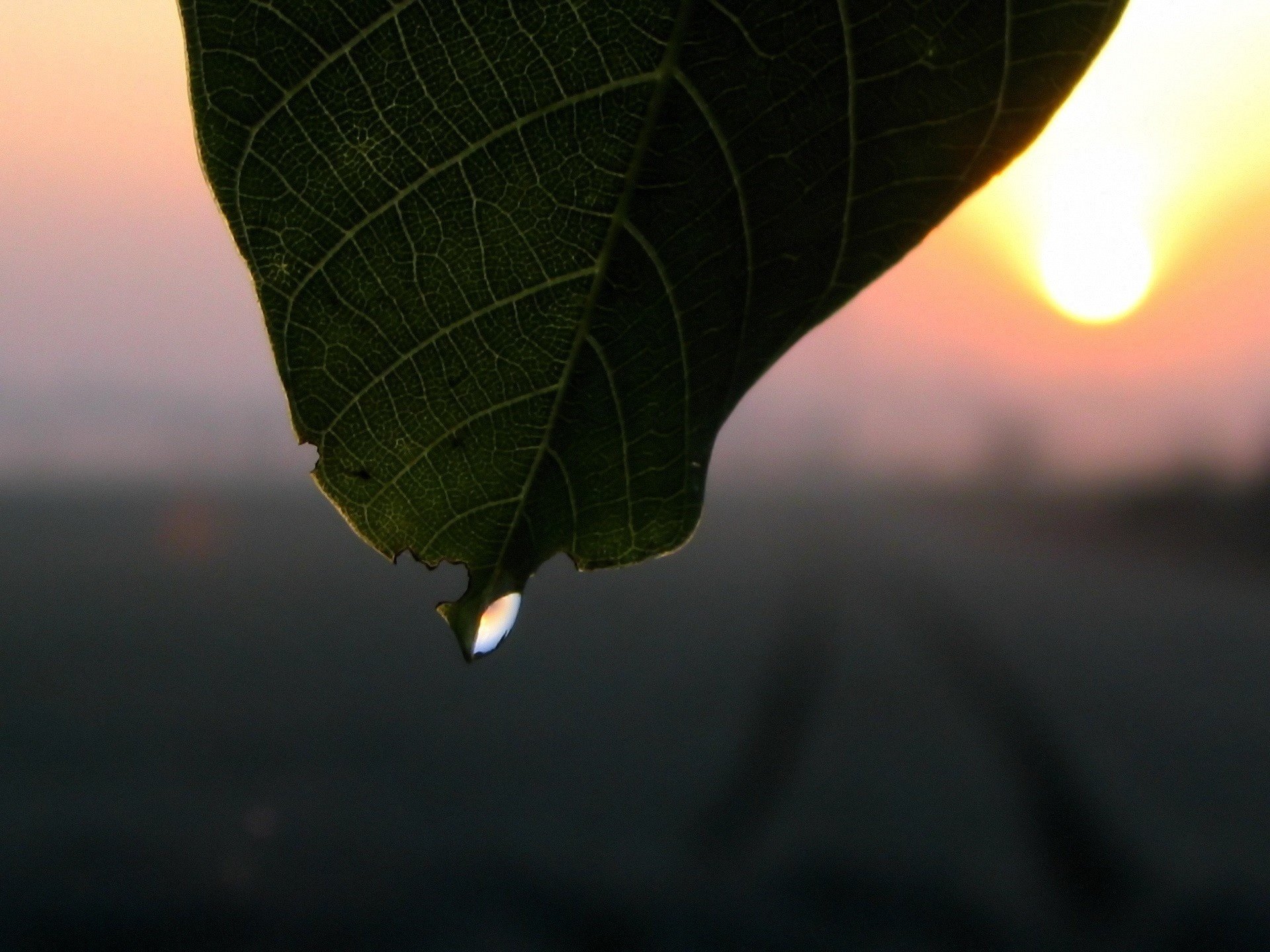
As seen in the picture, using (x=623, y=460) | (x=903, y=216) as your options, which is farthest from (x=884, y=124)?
(x=623, y=460)

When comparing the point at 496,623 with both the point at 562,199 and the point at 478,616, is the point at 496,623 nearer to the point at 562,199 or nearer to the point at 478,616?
the point at 478,616

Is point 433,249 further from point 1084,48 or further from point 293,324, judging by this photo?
point 1084,48

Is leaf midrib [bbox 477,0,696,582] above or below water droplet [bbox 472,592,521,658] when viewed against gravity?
above

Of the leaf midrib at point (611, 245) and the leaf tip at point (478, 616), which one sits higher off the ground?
the leaf midrib at point (611, 245)

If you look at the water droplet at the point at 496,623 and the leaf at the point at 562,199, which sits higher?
the leaf at the point at 562,199

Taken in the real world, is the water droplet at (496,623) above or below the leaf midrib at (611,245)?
below
